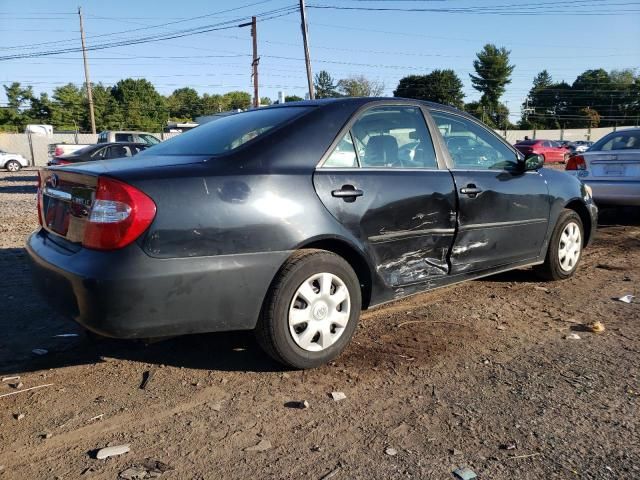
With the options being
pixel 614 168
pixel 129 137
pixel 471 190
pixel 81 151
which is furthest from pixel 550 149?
pixel 471 190

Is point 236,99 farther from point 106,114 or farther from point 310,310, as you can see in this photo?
point 310,310

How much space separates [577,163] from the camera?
861 centimetres

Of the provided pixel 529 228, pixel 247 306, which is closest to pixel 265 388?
pixel 247 306

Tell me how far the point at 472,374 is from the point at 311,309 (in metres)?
1.03

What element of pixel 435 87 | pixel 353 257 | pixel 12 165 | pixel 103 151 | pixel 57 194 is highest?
pixel 435 87

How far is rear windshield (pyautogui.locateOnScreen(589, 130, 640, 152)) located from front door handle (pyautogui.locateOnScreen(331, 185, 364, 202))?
6421 mm

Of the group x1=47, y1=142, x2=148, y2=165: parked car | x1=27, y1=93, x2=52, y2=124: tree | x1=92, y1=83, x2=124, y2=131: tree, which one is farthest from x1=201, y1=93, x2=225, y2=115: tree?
x1=47, y1=142, x2=148, y2=165: parked car

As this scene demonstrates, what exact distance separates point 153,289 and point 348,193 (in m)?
1.28

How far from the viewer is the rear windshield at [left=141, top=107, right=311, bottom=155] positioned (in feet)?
10.9

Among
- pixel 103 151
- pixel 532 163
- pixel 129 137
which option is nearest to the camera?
pixel 532 163

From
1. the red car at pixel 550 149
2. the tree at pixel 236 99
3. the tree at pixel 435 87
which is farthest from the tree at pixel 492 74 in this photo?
the red car at pixel 550 149

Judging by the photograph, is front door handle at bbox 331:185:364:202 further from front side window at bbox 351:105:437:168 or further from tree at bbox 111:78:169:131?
tree at bbox 111:78:169:131

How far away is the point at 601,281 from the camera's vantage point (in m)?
5.27

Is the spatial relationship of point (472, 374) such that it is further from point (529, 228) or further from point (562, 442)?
point (529, 228)
